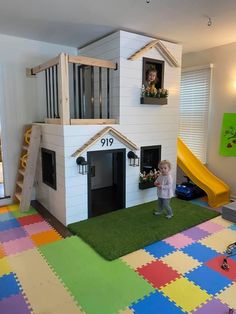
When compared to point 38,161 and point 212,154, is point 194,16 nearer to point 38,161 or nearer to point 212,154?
point 212,154

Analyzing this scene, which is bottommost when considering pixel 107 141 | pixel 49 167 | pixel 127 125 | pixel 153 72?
pixel 49 167

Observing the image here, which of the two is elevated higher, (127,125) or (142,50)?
(142,50)

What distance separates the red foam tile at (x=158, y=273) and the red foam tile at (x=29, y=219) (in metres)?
1.78

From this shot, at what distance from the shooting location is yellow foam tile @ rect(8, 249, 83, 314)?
193cm

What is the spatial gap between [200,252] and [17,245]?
2.09 meters

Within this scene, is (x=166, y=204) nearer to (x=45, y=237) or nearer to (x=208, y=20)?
(x=45, y=237)

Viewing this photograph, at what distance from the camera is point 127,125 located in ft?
12.4

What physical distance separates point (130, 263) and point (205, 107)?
135 inches

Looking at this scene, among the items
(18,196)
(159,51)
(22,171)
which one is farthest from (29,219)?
(159,51)

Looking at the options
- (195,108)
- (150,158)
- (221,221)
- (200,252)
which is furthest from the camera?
(195,108)

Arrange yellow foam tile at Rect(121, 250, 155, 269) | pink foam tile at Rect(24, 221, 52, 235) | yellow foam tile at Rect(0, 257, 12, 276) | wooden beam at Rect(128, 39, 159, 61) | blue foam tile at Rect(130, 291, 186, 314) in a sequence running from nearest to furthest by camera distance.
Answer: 1. blue foam tile at Rect(130, 291, 186, 314)
2. yellow foam tile at Rect(0, 257, 12, 276)
3. yellow foam tile at Rect(121, 250, 155, 269)
4. pink foam tile at Rect(24, 221, 52, 235)
5. wooden beam at Rect(128, 39, 159, 61)

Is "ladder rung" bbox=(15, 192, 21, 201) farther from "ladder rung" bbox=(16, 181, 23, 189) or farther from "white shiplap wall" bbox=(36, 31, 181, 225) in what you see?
"white shiplap wall" bbox=(36, 31, 181, 225)

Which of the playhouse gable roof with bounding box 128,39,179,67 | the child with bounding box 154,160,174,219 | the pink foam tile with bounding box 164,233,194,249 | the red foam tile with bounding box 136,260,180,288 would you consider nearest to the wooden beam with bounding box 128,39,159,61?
the playhouse gable roof with bounding box 128,39,179,67

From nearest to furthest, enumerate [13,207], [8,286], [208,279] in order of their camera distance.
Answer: [8,286] < [208,279] < [13,207]
